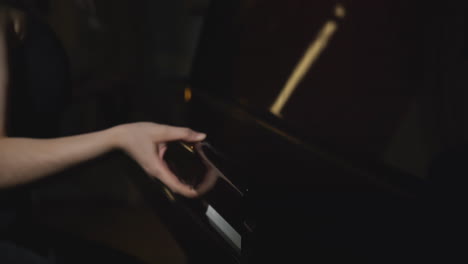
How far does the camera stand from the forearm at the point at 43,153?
1.67 feet

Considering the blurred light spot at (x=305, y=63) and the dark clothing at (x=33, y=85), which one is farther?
the blurred light spot at (x=305, y=63)

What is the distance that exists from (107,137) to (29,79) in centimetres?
23

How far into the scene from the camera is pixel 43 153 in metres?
0.54

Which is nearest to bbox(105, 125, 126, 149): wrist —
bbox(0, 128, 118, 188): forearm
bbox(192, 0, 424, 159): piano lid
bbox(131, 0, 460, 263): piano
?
bbox(0, 128, 118, 188): forearm

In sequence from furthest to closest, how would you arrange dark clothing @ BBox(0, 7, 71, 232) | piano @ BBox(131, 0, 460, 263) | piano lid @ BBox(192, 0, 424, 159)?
piano lid @ BBox(192, 0, 424, 159) → dark clothing @ BBox(0, 7, 71, 232) → piano @ BBox(131, 0, 460, 263)

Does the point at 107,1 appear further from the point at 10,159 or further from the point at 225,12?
the point at 10,159

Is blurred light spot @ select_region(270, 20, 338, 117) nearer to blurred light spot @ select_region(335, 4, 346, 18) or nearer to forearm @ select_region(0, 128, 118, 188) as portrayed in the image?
blurred light spot @ select_region(335, 4, 346, 18)

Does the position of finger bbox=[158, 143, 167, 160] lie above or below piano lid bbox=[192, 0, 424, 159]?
below

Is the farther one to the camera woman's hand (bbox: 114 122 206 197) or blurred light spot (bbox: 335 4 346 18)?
blurred light spot (bbox: 335 4 346 18)

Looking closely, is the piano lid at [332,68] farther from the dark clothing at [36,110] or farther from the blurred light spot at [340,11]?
the dark clothing at [36,110]

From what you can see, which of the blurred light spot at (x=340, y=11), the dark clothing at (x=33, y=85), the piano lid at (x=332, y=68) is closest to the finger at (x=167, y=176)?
the dark clothing at (x=33, y=85)

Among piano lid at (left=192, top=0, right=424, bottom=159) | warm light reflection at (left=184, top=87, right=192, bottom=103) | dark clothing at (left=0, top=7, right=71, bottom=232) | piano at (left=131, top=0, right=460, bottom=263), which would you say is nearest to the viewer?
piano at (left=131, top=0, right=460, bottom=263)

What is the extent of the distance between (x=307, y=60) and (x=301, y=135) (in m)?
0.31

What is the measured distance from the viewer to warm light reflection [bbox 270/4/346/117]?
98cm
